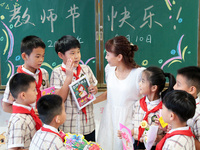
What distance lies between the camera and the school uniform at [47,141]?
1361 millimetres

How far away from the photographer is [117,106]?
6.73 feet

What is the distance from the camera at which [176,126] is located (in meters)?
1.43

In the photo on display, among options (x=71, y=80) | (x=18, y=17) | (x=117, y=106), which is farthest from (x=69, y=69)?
(x=18, y=17)

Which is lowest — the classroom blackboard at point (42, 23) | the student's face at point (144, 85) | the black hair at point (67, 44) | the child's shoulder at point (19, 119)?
the child's shoulder at point (19, 119)

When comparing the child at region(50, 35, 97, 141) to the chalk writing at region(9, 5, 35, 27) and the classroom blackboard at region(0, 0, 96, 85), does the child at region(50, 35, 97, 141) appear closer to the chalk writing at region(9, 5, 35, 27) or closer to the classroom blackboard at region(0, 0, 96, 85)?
the classroom blackboard at region(0, 0, 96, 85)

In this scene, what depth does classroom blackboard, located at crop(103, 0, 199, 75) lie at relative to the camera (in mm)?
2979

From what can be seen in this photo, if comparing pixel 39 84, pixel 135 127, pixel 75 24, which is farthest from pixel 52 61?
pixel 135 127

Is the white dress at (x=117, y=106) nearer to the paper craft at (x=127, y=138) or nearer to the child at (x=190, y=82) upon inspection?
the paper craft at (x=127, y=138)

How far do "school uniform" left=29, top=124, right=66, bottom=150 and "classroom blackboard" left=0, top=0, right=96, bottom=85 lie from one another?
176 cm

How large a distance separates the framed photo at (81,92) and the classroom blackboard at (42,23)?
109 centimetres

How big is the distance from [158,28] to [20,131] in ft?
7.21

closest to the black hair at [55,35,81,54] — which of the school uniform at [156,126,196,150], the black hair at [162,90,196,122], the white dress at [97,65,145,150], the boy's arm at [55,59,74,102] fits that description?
the boy's arm at [55,59,74,102]

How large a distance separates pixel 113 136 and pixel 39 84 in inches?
31.2

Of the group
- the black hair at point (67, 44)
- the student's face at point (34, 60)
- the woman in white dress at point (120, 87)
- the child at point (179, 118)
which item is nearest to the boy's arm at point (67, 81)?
the black hair at point (67, 44)
